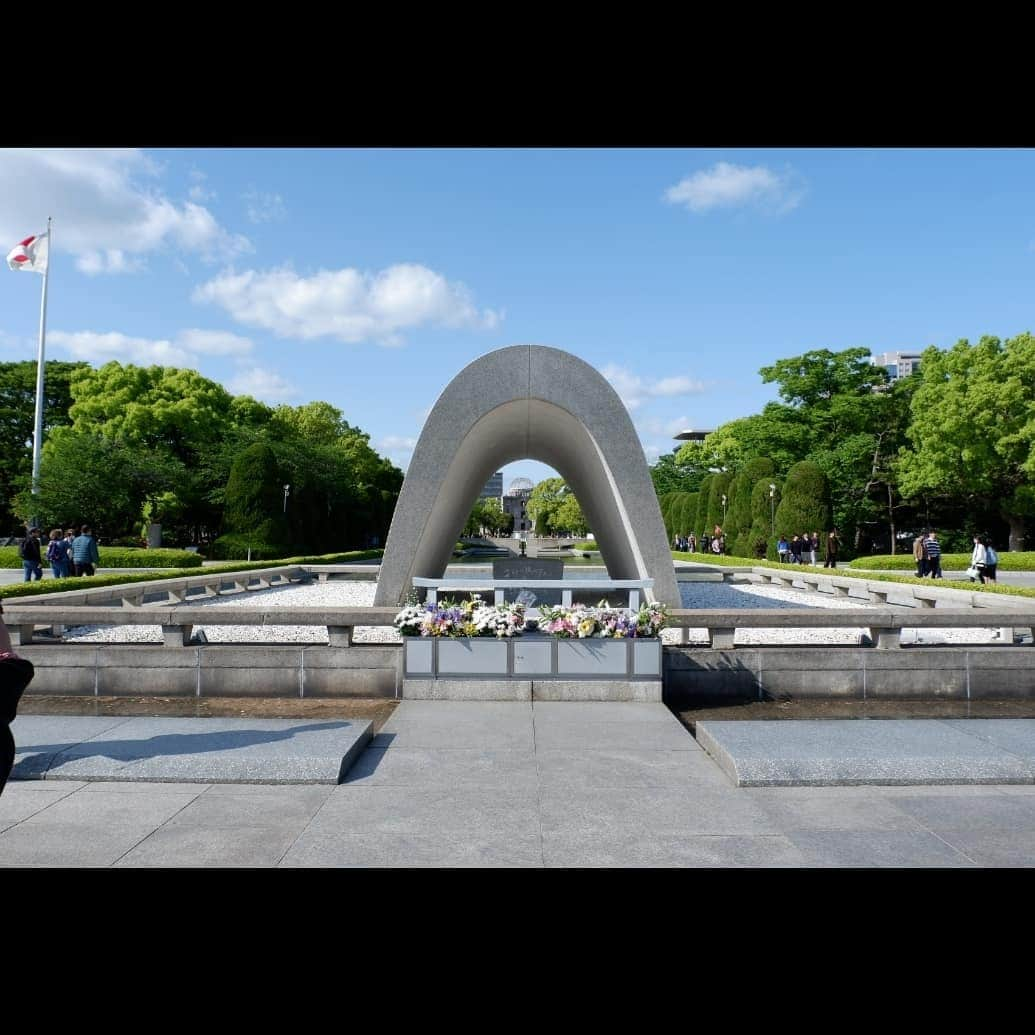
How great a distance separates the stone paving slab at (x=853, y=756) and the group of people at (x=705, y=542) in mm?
32514

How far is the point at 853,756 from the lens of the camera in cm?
578

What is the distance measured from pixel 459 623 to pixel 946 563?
2629 centimetres

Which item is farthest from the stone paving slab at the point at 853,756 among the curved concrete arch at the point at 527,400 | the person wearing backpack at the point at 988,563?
the person wearing backpack at the point at 988,563

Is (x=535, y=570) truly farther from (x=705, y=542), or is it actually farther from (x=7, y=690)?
(x=705, y=542)

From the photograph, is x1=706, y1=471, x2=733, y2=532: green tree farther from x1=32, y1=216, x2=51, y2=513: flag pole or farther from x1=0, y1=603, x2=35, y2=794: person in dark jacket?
x1=0, y1=603, x2=35, y2=794: person in dark jacket

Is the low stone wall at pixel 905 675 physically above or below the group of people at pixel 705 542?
below

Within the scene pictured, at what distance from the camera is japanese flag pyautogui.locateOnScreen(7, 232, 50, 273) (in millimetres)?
29516

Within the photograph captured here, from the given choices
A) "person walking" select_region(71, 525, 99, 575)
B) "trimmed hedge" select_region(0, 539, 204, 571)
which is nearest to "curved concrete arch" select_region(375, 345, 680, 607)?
"person walking" select_region(71, 525, 99, 575)

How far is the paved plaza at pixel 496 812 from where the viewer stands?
4.26 metres

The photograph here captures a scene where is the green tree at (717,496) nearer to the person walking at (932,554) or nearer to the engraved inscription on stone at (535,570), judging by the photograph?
the person walking at (932,554)

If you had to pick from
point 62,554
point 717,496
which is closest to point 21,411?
point 62,554
